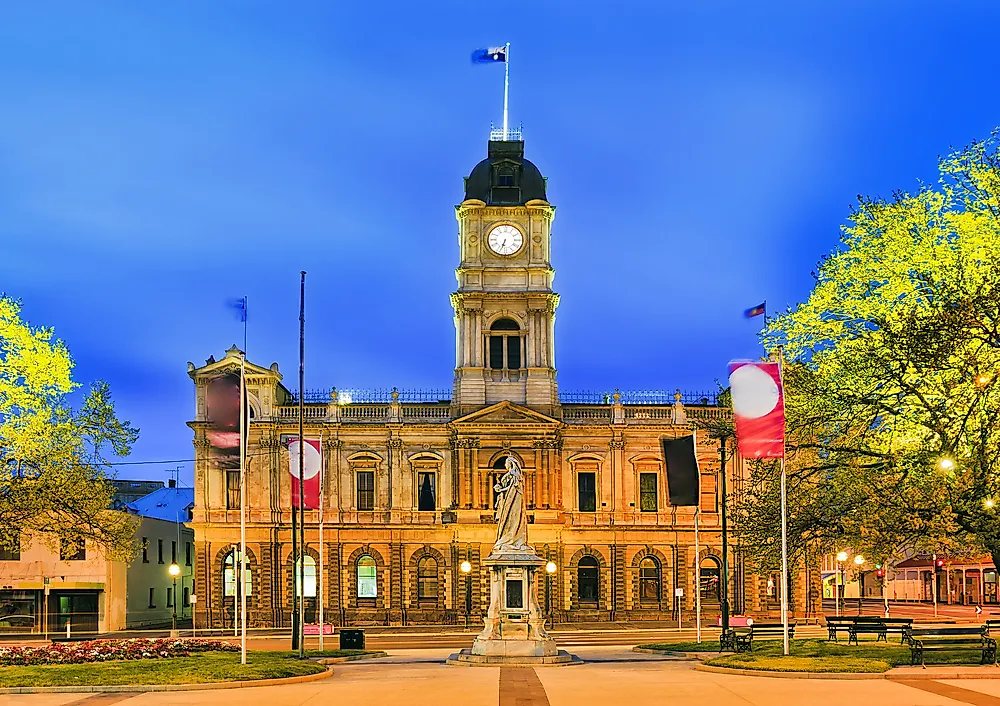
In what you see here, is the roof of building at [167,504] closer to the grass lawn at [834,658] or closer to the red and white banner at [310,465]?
the red and white banner at [310,465]

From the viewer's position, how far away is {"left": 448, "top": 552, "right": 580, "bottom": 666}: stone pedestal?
1599 inches

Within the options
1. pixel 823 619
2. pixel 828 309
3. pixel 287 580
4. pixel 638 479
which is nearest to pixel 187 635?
pixel 287 580

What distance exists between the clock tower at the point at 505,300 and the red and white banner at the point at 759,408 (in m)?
39.7

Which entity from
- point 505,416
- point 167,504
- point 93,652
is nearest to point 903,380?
point 93,652

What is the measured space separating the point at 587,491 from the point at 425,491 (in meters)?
9.55

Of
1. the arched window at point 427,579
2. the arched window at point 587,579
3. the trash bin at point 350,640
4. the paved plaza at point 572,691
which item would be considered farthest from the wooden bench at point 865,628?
the arched window at point 427,579

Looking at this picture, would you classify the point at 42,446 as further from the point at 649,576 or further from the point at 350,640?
the point at 649,576

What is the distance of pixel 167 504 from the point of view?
95875mm

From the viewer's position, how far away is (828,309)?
39.6 metres

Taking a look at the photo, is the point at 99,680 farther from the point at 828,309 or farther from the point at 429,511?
the point at 429,511

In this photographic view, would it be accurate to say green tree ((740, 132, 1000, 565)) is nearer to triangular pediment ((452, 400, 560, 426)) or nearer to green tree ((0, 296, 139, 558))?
green tree ((0, 296, 139, 558))

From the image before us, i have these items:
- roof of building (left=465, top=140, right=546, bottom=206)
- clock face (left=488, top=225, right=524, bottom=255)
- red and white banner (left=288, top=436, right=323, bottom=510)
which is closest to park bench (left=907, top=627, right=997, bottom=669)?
red and white banner (left=288, top=436, right=323, bottom=510)

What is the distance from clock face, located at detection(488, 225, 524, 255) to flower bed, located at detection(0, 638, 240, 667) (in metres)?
40.0

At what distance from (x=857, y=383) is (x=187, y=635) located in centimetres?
4165
